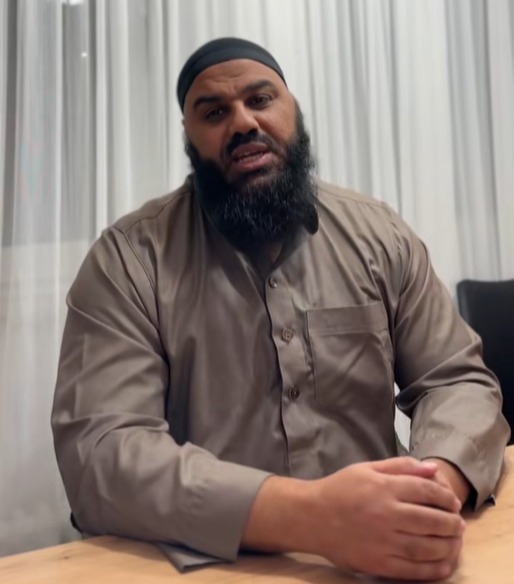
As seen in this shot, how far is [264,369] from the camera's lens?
3.83 feet

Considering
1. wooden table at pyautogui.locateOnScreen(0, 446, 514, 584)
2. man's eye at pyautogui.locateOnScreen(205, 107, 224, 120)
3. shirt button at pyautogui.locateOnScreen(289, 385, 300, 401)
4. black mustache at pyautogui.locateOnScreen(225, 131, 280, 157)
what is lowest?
wooden table at pyautogui.locateOnScreen(0, 446, 514, 584)

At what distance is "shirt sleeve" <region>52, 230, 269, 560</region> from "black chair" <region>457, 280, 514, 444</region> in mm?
1187

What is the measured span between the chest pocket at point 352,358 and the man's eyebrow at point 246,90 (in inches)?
18.2

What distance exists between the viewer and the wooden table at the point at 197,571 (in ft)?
2.49

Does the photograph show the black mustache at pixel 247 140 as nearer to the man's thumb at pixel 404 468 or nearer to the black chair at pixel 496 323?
the man's thumb at pixel 404 468

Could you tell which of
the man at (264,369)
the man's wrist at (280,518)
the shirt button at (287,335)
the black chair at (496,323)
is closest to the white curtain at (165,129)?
the black chair at (496,323)

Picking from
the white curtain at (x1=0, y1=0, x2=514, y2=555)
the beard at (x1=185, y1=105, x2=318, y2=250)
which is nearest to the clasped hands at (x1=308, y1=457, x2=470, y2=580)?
the beard at (x1=185, y1=105, x2=318, y2=250)

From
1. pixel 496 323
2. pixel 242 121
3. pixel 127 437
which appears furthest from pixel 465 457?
pixel 496 323

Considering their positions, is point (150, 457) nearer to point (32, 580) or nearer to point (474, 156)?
point (32, 580)

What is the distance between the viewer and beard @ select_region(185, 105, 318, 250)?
127 cm

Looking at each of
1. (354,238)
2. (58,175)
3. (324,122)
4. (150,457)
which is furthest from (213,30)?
(150,457)

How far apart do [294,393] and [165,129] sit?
92 cm

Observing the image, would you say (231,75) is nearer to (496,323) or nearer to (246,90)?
(246,90)

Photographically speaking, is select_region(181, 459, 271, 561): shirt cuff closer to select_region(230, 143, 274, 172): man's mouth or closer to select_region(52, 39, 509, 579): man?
select_region(52, 39, 509, 579): man
